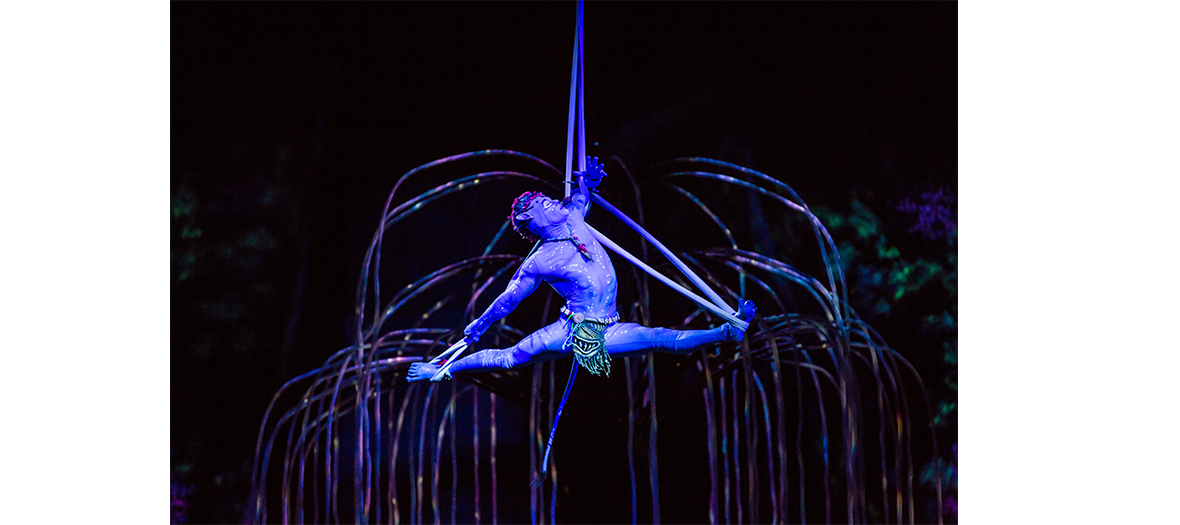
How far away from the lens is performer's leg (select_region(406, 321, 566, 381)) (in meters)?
4.41

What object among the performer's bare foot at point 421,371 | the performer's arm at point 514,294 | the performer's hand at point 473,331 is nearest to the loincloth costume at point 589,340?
the performer's arm at point 514,294

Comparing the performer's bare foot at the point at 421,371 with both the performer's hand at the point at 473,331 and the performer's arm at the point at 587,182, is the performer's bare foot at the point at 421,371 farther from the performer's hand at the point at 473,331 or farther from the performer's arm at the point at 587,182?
the performer's arm at the point at 587,182

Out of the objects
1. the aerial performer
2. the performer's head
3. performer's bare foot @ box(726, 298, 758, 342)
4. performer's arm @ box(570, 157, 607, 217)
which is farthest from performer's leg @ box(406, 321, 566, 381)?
performer's bare foot @ box(726, 298, 758, 342)

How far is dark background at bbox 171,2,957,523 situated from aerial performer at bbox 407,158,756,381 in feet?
1.59

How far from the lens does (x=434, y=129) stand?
479 cm

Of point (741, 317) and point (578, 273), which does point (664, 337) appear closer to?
point (741, 317)

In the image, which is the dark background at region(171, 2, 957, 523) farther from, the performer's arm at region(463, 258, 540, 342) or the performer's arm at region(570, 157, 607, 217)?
the performer's arm at region(463, 258, 540, 342)

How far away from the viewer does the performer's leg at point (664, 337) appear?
14.0 feet

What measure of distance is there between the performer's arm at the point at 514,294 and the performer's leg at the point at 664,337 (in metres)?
0.37

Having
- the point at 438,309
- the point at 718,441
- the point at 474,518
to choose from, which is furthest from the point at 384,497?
the point at 718,441

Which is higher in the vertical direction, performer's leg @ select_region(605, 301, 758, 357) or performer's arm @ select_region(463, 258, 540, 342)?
performer's arm @ select_region(463, 258, 540, 342)

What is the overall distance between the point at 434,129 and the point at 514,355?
1.10m

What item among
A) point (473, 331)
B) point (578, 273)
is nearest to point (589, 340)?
point (578, 273)

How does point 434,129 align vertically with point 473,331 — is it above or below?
above
